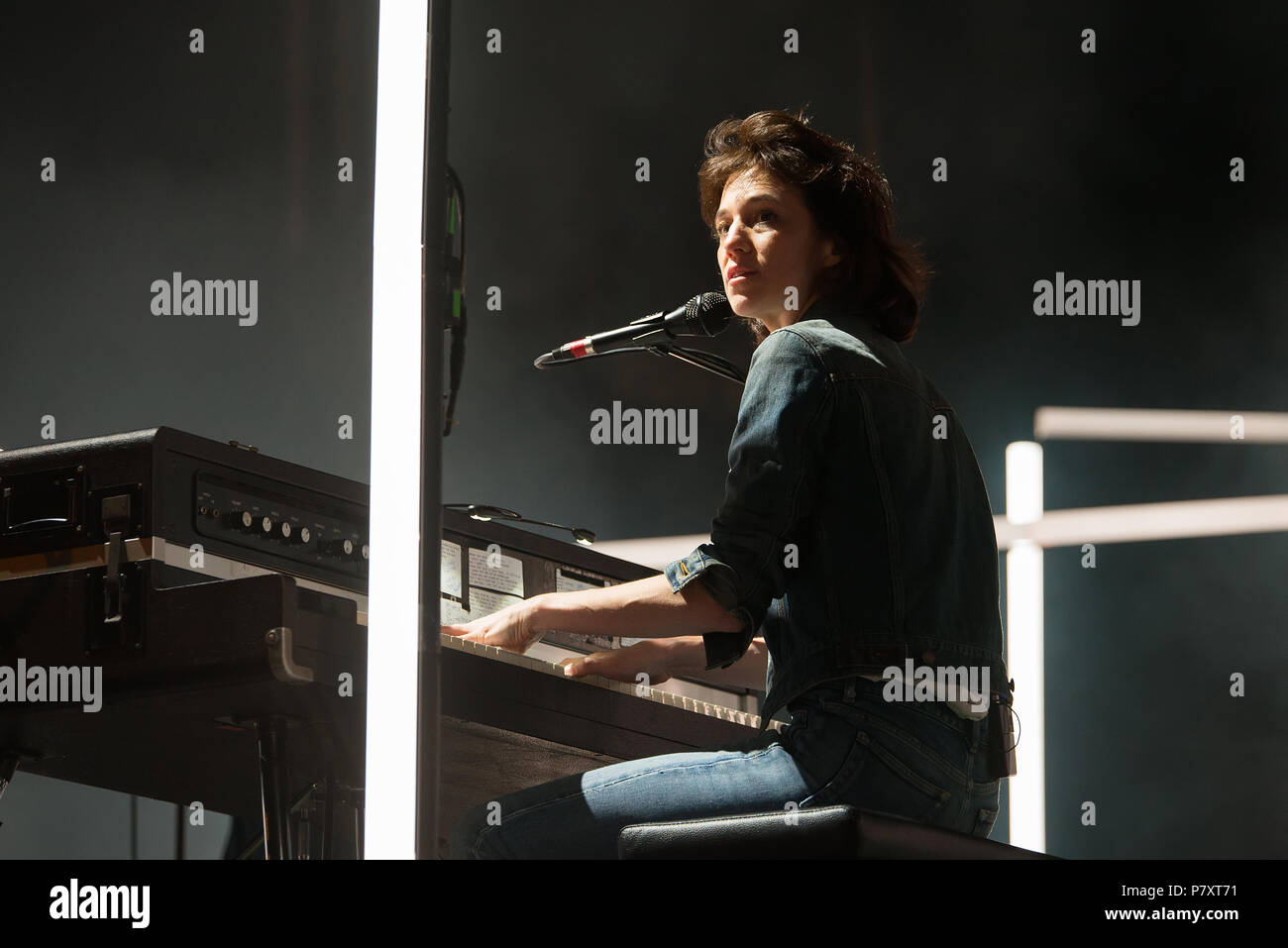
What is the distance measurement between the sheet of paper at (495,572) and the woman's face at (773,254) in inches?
31.3

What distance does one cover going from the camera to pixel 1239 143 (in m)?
4.23

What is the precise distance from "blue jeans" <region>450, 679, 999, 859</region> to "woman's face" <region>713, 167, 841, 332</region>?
56 cm

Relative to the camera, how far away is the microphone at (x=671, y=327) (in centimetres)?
211

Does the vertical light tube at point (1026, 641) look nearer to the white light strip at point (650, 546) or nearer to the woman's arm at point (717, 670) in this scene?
the white light strip at point (650, 546)

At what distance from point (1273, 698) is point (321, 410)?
2.62 meters

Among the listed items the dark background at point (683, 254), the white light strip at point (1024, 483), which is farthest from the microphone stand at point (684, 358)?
the white light strip at point (1024, 483)

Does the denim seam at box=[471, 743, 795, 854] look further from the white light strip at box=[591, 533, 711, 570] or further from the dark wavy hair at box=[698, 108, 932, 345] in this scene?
the white light strip at box=[591, 533, 711, 570]

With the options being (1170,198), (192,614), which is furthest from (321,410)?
(1170,198)

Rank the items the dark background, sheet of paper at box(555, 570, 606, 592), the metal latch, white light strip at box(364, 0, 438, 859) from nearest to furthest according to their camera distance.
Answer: white light strip at box(364, 0, 438, 859)
the metal latch
sheet of paper at box(555, 570, 606, 592)
the dark background

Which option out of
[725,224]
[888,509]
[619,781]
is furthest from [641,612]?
[725,224]

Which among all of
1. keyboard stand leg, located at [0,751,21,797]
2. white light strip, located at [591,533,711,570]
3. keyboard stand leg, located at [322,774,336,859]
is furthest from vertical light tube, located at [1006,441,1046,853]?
keyboard stand leg, located at [0,751,21,797]

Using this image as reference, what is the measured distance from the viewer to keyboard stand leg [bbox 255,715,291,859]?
2068 mm

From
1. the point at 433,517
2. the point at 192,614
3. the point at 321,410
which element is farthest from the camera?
the point at 321,410
